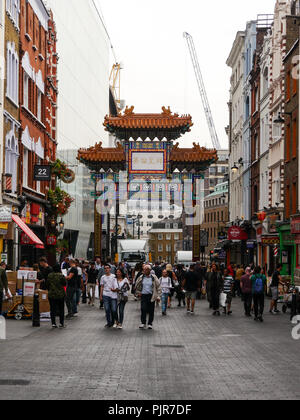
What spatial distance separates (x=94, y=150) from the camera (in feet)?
176

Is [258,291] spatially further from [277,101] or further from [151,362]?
[277,101]

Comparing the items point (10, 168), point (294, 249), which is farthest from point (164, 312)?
point (294, 249)

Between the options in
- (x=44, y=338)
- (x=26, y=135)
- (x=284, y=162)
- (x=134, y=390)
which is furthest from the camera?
(x=284, y=162)

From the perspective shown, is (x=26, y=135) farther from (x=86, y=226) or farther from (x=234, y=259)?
(x=86, y=226)

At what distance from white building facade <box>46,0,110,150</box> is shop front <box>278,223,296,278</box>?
22.3 m

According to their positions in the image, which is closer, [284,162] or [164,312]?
[164,312]

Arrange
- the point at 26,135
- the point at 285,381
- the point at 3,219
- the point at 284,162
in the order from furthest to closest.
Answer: the point at 284,162 → the point at 26,135 → the point at 3,219 → the point at 285,381

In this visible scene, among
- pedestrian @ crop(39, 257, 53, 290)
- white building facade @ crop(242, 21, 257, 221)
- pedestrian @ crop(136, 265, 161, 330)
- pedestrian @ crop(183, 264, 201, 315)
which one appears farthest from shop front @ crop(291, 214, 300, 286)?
white building facade @ crop(242, 21, 257, 221)

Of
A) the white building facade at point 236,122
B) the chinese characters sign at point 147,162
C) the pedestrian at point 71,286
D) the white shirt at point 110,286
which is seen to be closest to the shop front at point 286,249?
the chinese characters sign at point 147,162

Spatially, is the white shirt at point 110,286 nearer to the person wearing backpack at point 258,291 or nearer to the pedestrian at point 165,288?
the person wearing backpack at point 258,291

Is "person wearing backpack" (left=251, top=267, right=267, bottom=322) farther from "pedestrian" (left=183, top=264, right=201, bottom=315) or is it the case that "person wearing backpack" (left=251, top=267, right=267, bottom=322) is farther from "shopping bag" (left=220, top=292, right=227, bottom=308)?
"pedestrian" (left=183, top=264, right=201, bottom=315)

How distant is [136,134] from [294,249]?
18877mm

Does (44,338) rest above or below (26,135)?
below

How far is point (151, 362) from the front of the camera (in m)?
14.7
